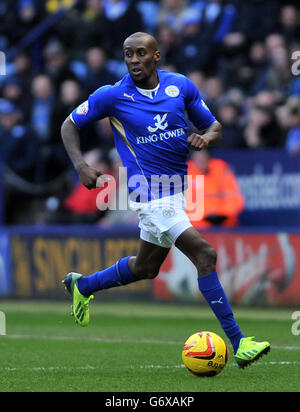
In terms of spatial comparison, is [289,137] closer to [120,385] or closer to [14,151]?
[14,151]

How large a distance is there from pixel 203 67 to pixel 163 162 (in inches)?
328

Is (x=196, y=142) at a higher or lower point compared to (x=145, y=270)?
higher

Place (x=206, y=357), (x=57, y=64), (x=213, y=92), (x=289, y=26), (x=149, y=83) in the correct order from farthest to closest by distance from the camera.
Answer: (x=57, y=64) < (x=289, y=26) < (x=213, y=92) < (x=149, y=83) < (x=206, y=357)

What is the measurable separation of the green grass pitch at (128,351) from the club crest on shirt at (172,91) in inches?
80.5

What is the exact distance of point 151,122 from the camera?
289 inches

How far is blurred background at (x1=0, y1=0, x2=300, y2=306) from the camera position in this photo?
1313cm

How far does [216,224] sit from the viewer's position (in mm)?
13703

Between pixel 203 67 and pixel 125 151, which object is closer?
pixel 125 151

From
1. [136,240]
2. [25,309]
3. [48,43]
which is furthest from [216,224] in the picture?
[48,43]

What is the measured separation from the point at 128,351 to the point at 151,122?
2.22 metres

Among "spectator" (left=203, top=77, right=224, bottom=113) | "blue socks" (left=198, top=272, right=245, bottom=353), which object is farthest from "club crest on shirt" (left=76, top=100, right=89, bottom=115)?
"spectator" (left=203, top=77, right=224, bottom=113)

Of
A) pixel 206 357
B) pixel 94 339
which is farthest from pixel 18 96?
pixel 206 357

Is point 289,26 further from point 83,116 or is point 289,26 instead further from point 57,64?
point 83,116

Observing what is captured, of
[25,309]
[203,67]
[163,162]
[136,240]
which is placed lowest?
[25,309]
